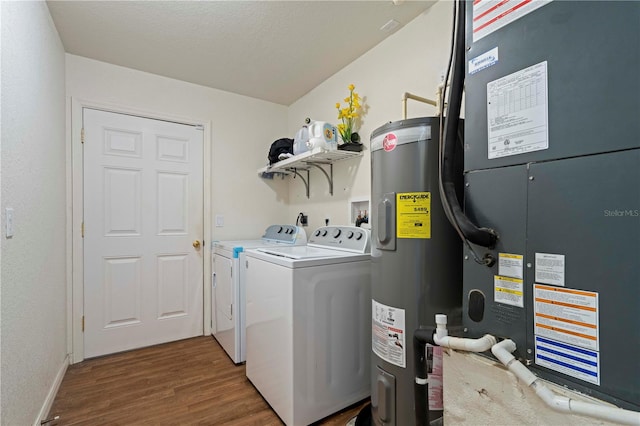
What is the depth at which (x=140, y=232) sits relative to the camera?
8.50ft

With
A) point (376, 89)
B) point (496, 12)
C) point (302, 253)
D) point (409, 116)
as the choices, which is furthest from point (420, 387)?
point (376, 89)

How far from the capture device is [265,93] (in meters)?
3.03

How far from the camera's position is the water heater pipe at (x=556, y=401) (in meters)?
0.58

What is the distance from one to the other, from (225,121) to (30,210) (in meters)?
1.85

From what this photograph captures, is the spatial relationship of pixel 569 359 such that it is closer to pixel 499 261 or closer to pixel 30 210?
pixel 499 261

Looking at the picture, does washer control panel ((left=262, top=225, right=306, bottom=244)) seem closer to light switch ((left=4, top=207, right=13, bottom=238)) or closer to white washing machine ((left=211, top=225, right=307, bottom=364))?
white washing machine ((left=211, top=225, right=307, bottom=364))

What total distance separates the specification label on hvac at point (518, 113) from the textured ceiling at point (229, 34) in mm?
1243

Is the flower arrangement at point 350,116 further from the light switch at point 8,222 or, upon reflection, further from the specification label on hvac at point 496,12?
the light switch at point 8,222

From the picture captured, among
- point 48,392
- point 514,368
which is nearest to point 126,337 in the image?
point 48,392

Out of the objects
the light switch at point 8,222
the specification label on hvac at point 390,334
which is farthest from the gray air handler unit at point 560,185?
A: the light switch at point 8,222

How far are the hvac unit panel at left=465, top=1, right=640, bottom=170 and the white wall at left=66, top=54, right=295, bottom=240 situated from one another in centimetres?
254

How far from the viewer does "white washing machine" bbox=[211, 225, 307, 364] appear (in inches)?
88.7

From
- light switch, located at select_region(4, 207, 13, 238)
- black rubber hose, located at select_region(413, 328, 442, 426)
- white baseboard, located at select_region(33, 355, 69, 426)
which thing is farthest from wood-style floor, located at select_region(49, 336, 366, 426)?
light switch, located at select_region(4, 207, 13, 238)

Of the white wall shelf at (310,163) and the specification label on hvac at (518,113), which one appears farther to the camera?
the white wall shelf at (310,163)
